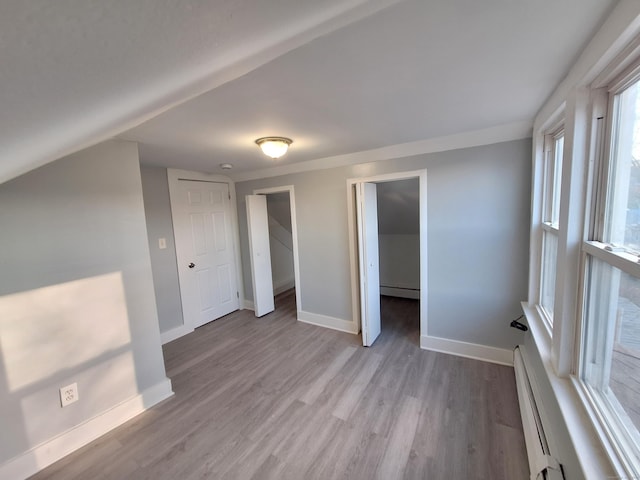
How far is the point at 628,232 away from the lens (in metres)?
0.95

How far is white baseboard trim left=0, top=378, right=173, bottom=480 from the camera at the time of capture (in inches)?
63.0

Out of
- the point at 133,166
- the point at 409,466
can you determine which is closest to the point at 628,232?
the point at 409,466

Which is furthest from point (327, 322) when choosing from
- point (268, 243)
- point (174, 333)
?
point (174, 333)

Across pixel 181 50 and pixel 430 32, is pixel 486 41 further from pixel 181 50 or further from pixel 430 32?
pixel 181 50

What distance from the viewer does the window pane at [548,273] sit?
1.84 m

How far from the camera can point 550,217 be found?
1.95 m

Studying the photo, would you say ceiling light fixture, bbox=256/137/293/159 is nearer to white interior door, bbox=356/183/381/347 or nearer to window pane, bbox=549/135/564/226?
white interior door, bbox=356/183/381/347

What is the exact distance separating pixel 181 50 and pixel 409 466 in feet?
7.19

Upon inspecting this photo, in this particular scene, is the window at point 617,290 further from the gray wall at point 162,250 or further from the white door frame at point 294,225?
the gray wall at point 162,250

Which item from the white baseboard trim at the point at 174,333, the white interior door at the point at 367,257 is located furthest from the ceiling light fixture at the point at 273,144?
the white baseboard trim at the point at 174,333

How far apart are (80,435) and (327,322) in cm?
242

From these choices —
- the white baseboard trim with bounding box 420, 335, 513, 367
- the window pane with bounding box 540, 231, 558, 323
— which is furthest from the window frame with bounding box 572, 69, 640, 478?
the white baseboard trim with bounding box 420, 335, 513, 367

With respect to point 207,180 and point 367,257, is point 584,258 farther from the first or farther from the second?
point 207,180

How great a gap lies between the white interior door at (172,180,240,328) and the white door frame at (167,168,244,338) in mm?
43
